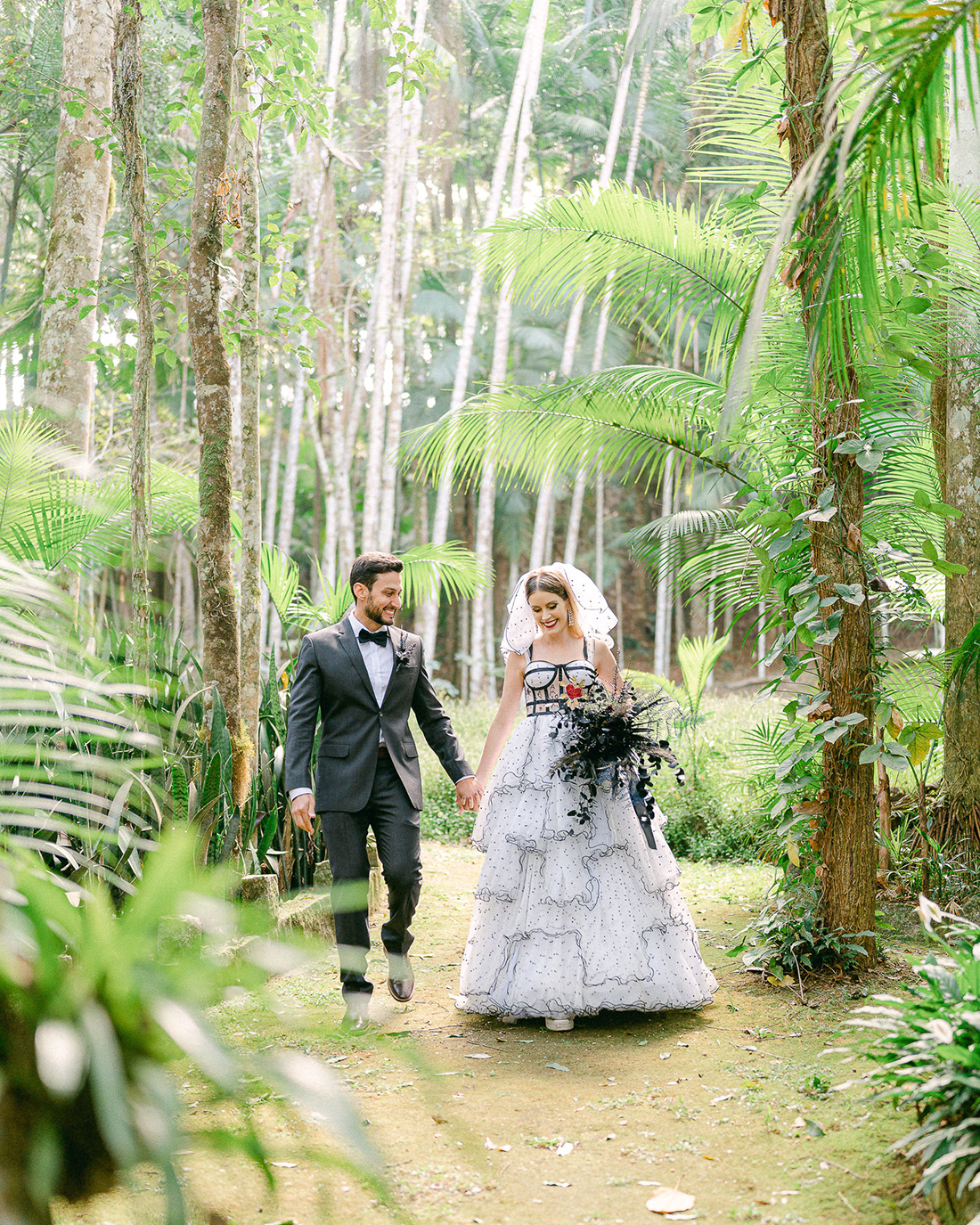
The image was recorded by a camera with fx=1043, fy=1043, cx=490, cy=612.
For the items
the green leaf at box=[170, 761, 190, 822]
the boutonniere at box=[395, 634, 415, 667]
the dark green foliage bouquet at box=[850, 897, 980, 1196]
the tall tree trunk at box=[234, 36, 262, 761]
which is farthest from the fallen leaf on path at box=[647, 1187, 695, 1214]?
the tall tree trunk at box=[234, 36, 262, 761]

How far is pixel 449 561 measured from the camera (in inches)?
297

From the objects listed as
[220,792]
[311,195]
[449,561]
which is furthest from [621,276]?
[311,195]

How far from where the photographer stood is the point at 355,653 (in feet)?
13.4

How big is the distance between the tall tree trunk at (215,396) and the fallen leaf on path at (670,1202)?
9.14 ft

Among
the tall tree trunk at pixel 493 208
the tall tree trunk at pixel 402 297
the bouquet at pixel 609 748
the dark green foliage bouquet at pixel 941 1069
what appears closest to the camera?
the dark green foliage bouquet at pixel 941 1069

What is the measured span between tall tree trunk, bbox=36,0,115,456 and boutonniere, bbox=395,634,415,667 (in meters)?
3.01

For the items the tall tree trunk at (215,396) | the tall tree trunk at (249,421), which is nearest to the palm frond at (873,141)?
the tall tree trunk at (215,396)

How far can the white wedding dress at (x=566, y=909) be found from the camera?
3.91m

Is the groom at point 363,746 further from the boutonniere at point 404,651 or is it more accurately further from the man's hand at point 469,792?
the man's hand at point 469,792

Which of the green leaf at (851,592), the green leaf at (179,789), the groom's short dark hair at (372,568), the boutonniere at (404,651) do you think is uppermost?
the groom's short dark hair at (372,568)

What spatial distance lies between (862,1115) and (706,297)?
3.78 metres

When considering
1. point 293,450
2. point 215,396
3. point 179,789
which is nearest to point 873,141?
point 215,396

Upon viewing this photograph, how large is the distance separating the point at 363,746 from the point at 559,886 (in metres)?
0.93

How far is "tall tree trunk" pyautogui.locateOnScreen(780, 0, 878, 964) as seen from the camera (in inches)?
156
